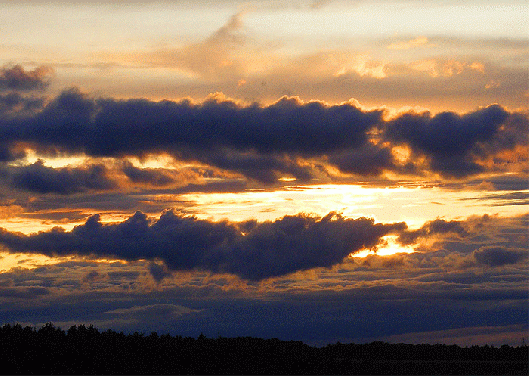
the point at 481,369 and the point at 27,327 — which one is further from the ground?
the point at 27,327

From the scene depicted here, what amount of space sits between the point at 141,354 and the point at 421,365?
68064 millimetres

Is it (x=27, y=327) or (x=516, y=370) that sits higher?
(x=27, y=327)

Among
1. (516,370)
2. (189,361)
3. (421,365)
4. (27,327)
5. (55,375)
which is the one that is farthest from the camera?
(421,365)

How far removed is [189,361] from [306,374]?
22132 mm

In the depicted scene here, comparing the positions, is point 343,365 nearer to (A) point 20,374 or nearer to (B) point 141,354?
(B) point 141,354

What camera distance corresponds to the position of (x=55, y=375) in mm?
119250

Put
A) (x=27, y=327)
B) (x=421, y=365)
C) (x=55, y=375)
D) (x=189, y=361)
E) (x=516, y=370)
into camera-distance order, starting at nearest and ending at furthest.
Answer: (x=55, y=375) < (x=189, y=361) < (x=27, y=327) < (x=516, y=370) < (x=421, y=365)

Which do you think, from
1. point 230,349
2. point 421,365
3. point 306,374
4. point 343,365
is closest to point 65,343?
Answer: point 230,349

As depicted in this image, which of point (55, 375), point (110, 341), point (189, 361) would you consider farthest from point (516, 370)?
point (55, 375)

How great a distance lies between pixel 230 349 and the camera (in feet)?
486

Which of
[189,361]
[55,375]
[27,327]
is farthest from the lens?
[27,327]

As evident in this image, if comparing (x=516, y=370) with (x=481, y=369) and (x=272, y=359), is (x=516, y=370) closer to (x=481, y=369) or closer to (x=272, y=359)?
(x=481, y=369)

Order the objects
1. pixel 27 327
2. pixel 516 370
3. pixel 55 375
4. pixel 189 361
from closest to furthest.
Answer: pixel 55 375
pixel 189 361
pixel 27 327
pixel 516 370

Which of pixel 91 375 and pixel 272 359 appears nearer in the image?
pixel 91 375
